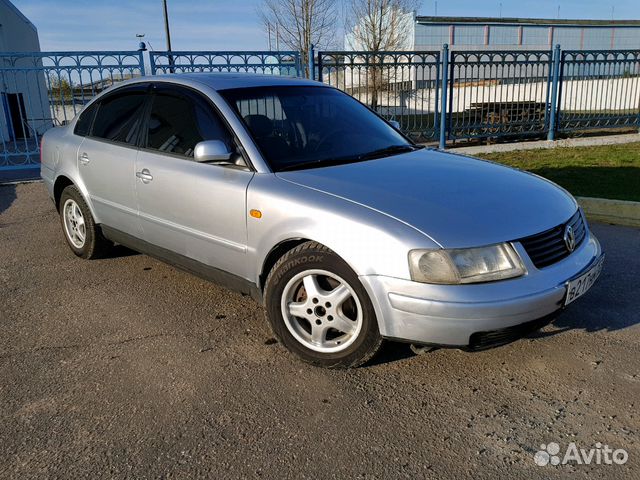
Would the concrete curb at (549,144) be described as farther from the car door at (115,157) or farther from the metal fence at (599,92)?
the car door at (115,157)

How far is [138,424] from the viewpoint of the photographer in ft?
8.73

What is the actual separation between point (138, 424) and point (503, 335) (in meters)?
1.84

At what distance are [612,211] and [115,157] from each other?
525 centimetres

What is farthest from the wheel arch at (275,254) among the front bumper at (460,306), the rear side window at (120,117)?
the rear side window at (120,117)

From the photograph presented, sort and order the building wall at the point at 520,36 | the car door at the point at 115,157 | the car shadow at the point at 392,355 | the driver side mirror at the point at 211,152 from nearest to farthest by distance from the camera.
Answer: the car shadow at the point at 392,355 → the driver side mirror at the point at 211,152 → the car door at the point at 115,157 → the building wall at the point at 520,36

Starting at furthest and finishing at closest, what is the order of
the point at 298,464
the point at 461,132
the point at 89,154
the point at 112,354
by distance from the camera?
the point at 461,132
the point at 89,154
the point at 112,354
the point at 298,464

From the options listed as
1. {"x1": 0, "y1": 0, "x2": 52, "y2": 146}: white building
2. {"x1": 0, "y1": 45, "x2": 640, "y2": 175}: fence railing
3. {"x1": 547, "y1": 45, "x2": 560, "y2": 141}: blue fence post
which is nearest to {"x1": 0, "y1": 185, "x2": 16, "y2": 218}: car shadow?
{"x1": 0, "y1": 45, "x2": 640, "y2": 175}: fence railing

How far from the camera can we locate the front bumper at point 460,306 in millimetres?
2646

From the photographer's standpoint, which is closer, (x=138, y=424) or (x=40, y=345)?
(x=138, y=424)

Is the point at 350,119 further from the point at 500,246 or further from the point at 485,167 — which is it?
the point at 500,246

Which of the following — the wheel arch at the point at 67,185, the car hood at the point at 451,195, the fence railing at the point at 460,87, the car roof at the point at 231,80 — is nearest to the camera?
the car hood at the point at 451,195

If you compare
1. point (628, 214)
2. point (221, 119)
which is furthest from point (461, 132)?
point (221, 119)

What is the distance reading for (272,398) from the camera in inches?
113

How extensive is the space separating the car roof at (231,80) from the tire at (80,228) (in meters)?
1.29
